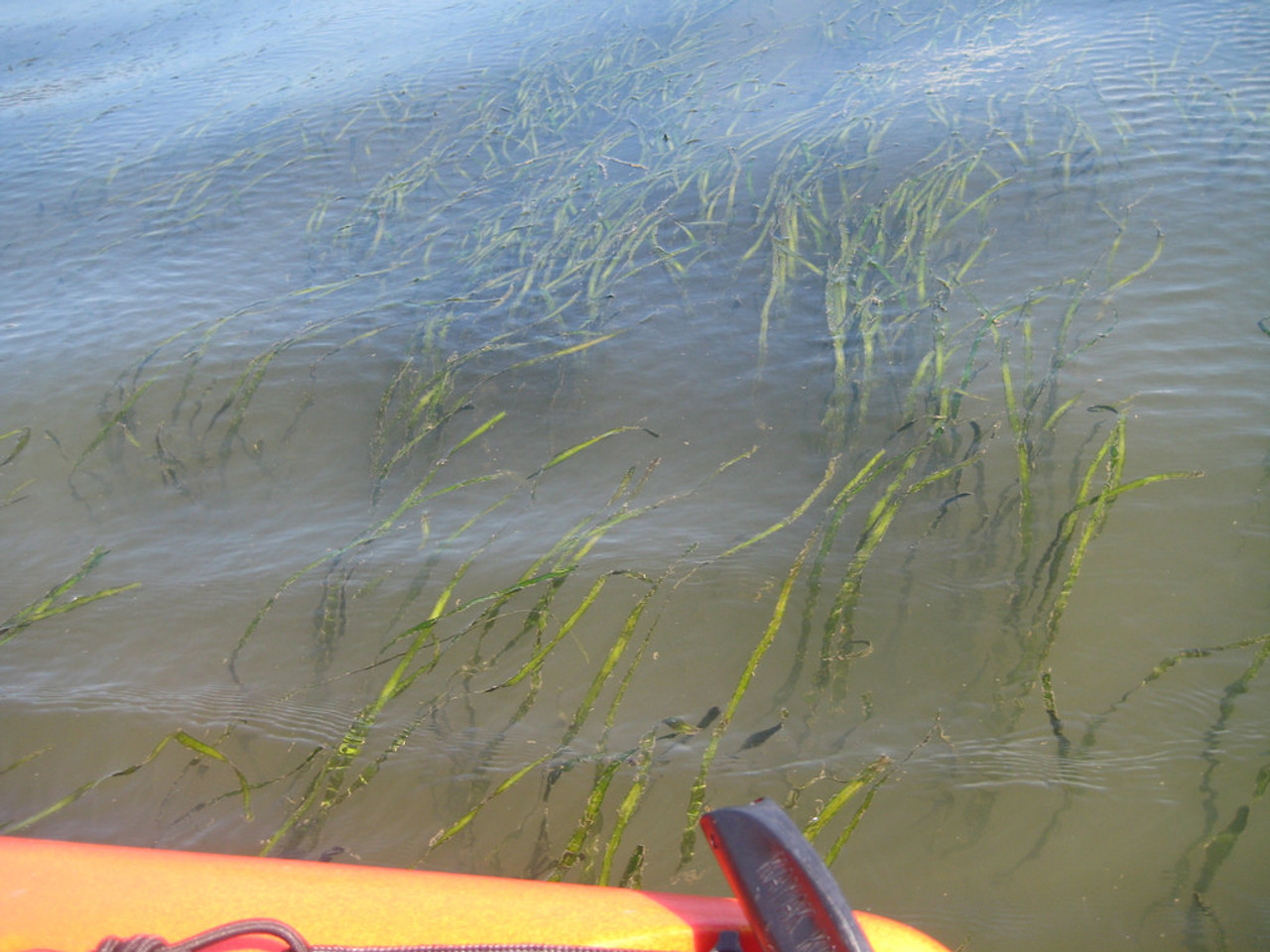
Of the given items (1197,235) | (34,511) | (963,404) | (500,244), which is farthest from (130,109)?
(1197,235)

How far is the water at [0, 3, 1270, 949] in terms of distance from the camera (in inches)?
86.0

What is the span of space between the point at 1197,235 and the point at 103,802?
466 centimetres

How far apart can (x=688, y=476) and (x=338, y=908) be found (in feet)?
6.59

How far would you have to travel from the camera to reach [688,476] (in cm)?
324

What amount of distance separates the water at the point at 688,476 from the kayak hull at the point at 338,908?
528mm

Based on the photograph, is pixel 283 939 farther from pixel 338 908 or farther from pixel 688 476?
pixel 688 476

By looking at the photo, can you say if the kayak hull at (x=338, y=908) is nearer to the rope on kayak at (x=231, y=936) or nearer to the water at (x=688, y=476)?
the rope on kayak at (x=231, y=936)

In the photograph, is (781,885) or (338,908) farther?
(338,908)

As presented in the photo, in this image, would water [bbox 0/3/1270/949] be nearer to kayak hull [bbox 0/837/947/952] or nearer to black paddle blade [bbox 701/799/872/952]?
kayak hull [bbox 0/837/947/952]

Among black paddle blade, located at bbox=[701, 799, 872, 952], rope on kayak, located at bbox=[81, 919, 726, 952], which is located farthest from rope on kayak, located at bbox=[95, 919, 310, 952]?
black paddle blade, located at bbox=[701, 799, 872, 952]

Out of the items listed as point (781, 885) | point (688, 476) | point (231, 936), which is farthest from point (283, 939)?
point (688, 476)

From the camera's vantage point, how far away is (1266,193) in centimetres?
418

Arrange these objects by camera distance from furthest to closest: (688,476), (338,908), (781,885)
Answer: (688,476) < (338,908) < (781,885)

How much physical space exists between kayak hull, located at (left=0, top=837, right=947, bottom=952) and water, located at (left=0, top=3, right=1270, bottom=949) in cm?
53
